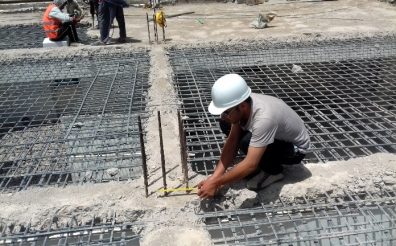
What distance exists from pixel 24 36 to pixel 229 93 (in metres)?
6.96

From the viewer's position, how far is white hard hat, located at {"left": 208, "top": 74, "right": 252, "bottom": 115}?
2.51 metres

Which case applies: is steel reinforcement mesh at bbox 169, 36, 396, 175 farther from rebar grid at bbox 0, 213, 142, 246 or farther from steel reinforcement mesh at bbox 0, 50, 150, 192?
rebar grid at bbox 0, 213, 142, 246

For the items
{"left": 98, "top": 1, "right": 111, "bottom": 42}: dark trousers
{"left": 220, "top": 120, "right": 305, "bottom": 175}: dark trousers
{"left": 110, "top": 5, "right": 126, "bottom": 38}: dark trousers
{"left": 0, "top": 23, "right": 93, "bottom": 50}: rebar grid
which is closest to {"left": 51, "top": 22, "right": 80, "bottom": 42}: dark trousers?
{"left": 0, "top": 23, "right": 93, "bottom": 50}: rebar grid

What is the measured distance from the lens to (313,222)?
2.77 m

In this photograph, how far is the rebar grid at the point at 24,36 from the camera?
7.50 metres

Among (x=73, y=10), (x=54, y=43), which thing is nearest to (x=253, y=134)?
(x=54, y=43)

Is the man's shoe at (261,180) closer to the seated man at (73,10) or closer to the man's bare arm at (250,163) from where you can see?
the man's bare arm at (250,163)

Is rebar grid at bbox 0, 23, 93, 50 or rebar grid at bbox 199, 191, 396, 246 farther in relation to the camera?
rebar grid at bbox 0, 23, 93, 50

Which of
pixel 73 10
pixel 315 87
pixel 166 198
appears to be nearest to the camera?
pixel 166 198

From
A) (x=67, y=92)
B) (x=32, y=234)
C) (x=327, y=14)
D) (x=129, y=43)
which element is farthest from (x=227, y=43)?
(x=32, y=234)

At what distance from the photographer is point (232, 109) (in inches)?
101

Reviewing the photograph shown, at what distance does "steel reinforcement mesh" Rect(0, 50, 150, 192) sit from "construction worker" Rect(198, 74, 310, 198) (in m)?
0.99

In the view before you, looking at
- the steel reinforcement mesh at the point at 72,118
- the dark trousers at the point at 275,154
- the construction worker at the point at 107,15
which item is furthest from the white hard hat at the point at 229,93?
the construction worker at the point at 107,15

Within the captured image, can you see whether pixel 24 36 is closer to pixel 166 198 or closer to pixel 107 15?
pixel 107 15
